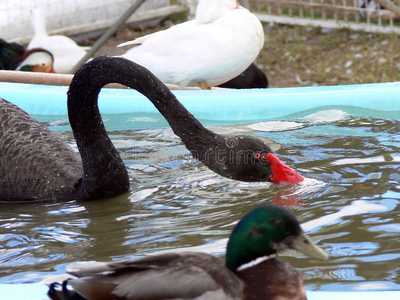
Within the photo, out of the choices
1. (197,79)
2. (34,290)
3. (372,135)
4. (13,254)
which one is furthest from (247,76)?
(34,290)

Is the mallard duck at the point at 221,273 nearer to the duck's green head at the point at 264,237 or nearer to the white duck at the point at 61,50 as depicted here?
the duck's green head at the point at 264,237

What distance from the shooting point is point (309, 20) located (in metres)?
7.15

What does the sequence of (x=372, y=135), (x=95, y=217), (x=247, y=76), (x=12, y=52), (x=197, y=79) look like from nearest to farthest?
1. (x=95, y=217)
2. (x=372, y=135)
3. (x=197, y=79)
4. (x=247, y=76)
5. (x=12, y=52)

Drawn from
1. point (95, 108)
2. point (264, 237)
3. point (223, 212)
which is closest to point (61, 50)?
point (95, 108)

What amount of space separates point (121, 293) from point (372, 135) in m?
2.17

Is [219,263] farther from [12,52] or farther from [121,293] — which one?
[12,52]

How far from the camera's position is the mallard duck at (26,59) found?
5418 mm

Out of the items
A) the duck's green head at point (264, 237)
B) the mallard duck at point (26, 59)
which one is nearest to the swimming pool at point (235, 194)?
the duck's green head at point (264, 237)

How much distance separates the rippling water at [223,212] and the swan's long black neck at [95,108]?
10cm

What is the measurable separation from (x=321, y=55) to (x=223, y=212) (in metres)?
4.34

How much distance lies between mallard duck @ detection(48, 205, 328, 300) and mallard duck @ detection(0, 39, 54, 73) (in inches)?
159

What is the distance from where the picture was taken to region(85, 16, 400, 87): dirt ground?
235 inches

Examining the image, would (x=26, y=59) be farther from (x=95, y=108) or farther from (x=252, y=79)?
(x=95, y=108)

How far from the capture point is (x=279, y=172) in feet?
7.98
